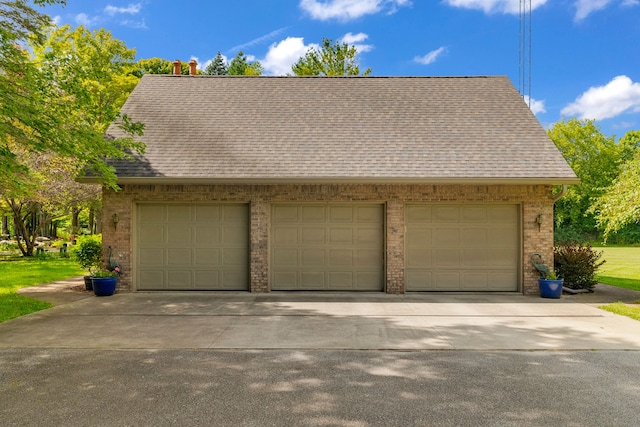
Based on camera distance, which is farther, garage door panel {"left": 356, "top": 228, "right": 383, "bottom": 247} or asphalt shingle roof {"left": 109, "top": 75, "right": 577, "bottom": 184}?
garage door panel {"left": 356, "top": 228, "right": 383, "bottom": 247}

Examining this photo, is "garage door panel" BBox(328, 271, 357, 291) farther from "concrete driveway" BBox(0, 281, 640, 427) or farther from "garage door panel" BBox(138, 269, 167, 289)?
"garage door panel" BBox(138, 269, 167, 289)

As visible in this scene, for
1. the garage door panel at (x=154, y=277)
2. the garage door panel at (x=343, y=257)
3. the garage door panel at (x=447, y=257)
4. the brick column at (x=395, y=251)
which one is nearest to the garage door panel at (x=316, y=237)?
the garage door panel at (x=343, y=257)

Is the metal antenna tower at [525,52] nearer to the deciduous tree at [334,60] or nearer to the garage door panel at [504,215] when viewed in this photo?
the garage door panel at [504,215]

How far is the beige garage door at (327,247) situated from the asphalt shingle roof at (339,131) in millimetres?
1069

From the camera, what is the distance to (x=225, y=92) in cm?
1400

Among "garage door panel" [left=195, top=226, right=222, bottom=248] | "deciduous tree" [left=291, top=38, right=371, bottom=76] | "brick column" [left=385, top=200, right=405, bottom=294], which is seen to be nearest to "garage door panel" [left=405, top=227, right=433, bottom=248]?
"brick column" [left=385, top=200, right=405, bottom=294]

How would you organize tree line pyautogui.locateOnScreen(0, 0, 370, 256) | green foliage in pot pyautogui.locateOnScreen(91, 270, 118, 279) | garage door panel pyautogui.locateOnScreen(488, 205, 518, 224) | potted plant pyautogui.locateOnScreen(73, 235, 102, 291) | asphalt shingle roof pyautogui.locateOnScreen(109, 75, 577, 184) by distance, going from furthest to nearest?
potted plant pyautogui.locateOnScreen(73, 235, 102, 291) < garage door panel pyautogui.locateOnScreen(488, 205, 518, 224) < asphalt shingle roof pyautogui.locateOnScreen(109, 75, 577, 184) < green foliage in pot pyautogui.locateOnScreen(91, 270, 118, 279) < tree line pyautogui.locateOnScreen(0, 0, 370, 256)

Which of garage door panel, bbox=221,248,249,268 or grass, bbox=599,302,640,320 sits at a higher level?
garage door panel, bbox=221,248,249,268

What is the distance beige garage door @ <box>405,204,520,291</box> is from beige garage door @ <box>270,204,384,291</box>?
0.90 metres

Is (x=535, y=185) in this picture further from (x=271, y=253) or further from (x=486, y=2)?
(x=486, y=2)

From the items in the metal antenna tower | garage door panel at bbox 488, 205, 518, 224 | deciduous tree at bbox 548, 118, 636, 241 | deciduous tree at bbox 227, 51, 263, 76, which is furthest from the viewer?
deciduous tree at bbox 548, 118, 636, 241

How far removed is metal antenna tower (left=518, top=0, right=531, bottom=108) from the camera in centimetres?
1526

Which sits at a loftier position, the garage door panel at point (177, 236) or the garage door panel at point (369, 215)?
the garage door panel at point (369, 215)

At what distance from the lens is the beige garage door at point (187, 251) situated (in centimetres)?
1116
